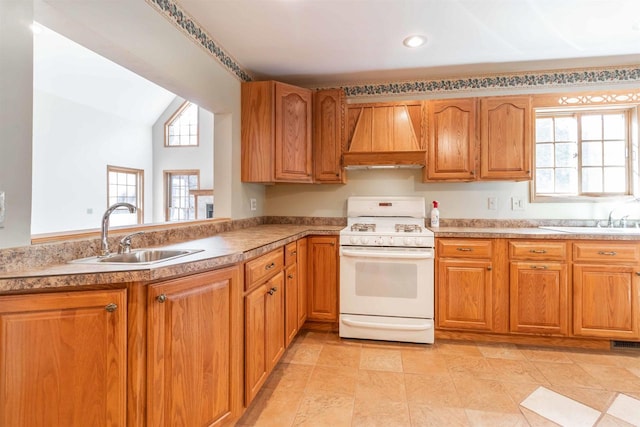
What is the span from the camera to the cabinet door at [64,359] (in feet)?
3.29

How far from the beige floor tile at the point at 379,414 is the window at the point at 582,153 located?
2344mm

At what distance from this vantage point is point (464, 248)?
8.30ft

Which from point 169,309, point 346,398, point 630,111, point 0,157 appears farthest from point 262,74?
point 630,111

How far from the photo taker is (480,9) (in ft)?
6.42

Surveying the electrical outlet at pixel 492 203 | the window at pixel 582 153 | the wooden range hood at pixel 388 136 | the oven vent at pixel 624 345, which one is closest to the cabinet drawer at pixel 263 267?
the wooden range hood at pixel 388 136

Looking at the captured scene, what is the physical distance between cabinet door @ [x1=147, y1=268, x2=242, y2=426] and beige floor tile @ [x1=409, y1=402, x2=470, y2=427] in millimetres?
914

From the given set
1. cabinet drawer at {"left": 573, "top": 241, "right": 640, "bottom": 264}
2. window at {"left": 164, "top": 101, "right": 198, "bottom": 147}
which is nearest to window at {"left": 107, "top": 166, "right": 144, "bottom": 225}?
window at {"left": 164, "top": 101, "right": 198, "bottom": 147}

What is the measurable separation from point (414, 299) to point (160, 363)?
1.90m

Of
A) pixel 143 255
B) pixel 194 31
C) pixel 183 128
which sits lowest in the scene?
pixel 143 255

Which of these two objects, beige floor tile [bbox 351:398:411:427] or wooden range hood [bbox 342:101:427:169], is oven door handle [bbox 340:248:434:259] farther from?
beige floor tile [bbox 351:398:411:427]

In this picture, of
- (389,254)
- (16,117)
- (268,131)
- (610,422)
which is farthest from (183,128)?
(610,422)

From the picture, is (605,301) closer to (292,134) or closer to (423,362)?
(423,362)

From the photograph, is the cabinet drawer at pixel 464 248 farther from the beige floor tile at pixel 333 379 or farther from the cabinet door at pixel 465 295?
the beige floor tile at pixel 333 379

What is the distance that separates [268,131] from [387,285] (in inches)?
64.5
